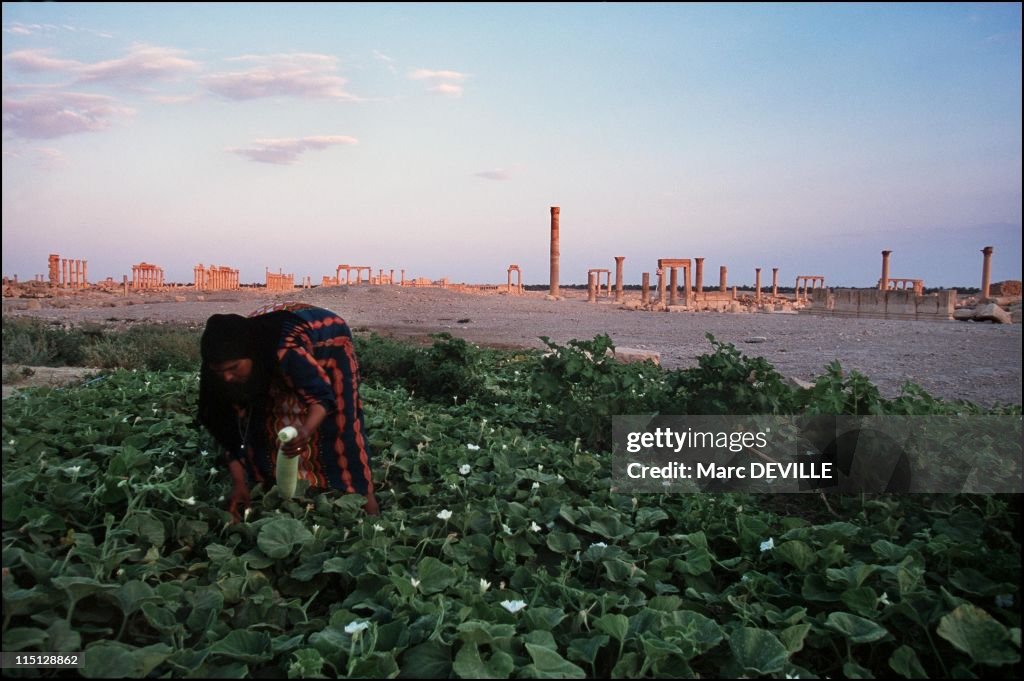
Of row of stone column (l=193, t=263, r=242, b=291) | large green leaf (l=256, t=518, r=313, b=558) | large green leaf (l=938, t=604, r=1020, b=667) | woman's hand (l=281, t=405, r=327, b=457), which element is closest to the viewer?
large green leaf (l=938, t=604, r=1020, b=667)

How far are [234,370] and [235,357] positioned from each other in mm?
66

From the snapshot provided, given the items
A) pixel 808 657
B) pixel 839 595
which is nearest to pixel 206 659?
pixel 808 657

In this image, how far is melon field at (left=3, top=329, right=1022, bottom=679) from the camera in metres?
2.32

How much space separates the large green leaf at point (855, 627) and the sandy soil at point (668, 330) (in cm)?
635

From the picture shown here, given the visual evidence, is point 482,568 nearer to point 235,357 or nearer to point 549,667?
point 549,667

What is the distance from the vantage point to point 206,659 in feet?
7.61

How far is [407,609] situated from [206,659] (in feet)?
2.03

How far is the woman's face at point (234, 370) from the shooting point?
315cm

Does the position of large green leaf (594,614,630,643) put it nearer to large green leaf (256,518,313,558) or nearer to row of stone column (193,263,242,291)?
large green leaf (256,518,313,558)

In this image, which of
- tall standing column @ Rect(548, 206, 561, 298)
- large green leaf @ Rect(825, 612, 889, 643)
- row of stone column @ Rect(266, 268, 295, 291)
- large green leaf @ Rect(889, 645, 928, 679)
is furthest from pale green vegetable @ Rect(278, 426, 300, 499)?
tall standing column @ Rect(548, 206, 561, 298)

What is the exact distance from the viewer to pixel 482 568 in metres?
3.14

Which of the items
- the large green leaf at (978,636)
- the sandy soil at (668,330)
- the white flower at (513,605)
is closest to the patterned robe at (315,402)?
the white flower at (513,605)

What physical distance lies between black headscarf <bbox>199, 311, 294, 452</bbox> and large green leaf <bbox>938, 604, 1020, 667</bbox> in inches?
103

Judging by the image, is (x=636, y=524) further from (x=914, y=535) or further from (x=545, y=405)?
(x=545, y=405)
